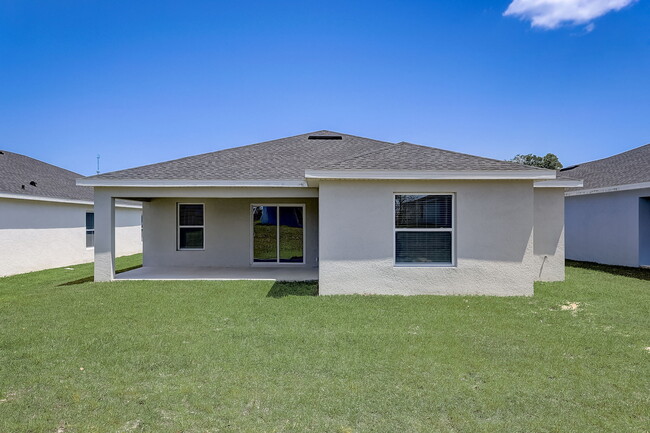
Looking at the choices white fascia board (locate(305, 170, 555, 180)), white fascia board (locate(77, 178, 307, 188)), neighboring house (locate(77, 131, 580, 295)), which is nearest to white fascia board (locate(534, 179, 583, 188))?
neighboring house (locate(77, 131, 580, 295))

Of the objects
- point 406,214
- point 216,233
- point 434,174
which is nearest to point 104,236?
point 216,233

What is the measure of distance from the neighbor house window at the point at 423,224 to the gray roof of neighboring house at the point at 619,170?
236 inches

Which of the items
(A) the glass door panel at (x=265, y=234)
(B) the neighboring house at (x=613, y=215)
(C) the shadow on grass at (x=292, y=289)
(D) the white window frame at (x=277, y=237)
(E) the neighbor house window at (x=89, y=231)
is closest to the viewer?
(C) the shadow on grass at (x=292, y=289)

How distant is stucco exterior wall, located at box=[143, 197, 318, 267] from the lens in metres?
12.7

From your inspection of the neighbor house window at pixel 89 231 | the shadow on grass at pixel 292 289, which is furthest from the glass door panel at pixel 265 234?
the neighbor house window at pixel 89 231

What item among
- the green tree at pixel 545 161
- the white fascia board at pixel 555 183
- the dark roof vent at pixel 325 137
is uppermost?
the green tree at pixel 545 161

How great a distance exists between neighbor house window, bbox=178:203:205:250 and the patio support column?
2916 mm

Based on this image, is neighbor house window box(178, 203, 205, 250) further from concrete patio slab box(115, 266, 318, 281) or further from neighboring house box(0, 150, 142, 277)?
neighboring house box(0, 150, 142, 277)

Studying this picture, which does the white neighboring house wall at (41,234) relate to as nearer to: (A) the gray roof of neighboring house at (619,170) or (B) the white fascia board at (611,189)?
(A) the gray roof of neighboring house at (619,170)

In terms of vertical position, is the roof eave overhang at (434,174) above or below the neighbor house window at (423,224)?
above

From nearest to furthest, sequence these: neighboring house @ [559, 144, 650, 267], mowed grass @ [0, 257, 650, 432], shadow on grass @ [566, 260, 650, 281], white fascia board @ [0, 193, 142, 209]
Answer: mowed grass @ [0, 257, 650, 432] < shadow on grass @ [566, 260, 650, 281] < white fascia board @ [0, 193, 142, 209] < neighboring house @ [559, 144, 650, 267]

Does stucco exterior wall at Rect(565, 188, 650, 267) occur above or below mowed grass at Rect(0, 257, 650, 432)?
above

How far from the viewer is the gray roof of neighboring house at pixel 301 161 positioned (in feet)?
26.9

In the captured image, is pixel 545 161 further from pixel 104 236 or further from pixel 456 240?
pixel 104 236
